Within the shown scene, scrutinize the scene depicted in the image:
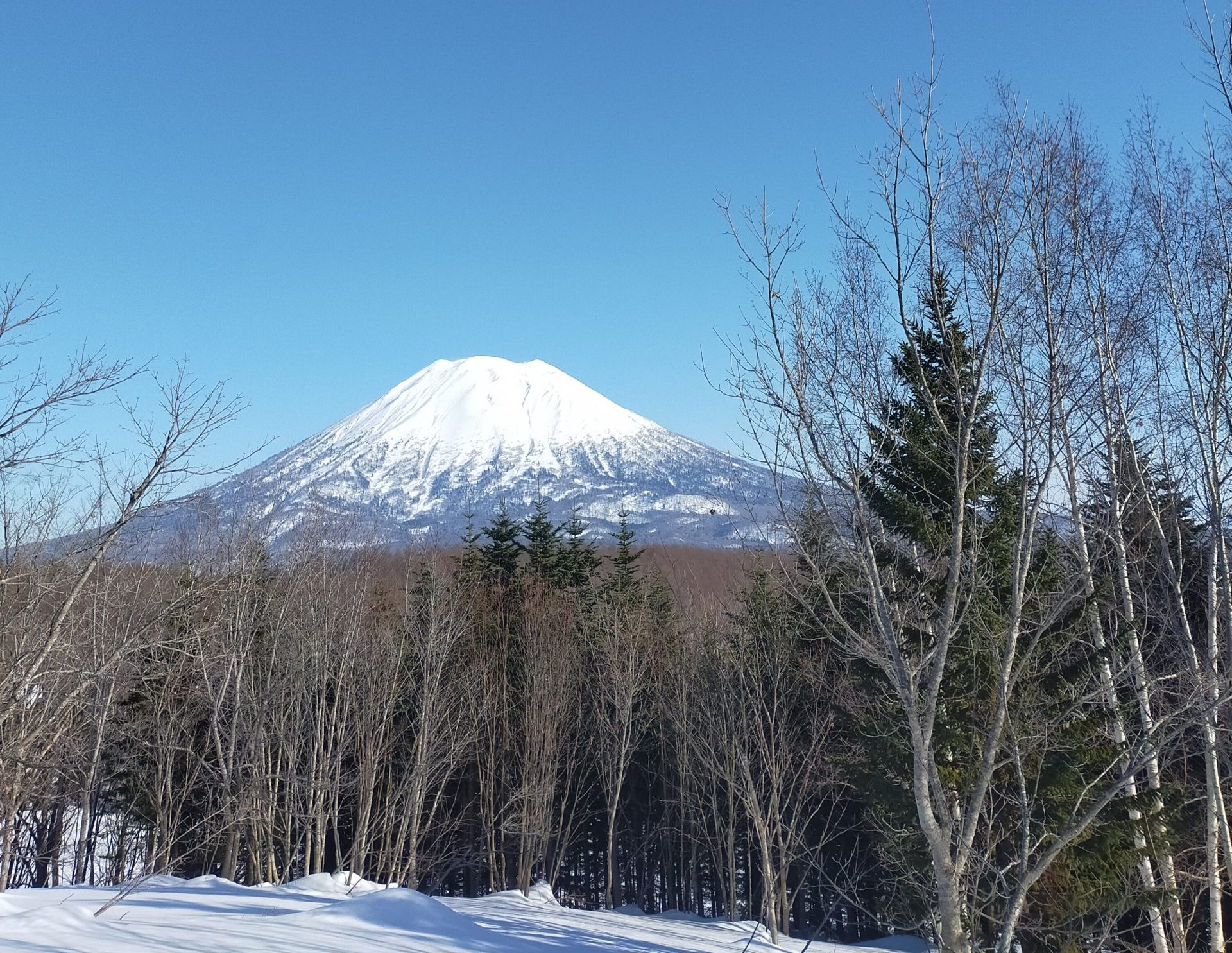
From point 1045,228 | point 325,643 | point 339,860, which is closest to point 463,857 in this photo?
point 339,860

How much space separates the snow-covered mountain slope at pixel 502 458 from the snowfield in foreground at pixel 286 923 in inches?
2619

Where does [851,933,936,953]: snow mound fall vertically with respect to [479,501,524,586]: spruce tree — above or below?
below

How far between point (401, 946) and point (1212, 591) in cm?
827

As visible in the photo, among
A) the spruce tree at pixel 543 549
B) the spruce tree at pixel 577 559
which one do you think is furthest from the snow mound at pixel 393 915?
the spruce tree at pixel 577 559

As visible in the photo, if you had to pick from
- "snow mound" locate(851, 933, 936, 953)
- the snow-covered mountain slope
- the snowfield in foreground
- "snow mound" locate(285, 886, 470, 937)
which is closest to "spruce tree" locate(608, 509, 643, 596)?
"snow mound" locate(851, 933, 936, 953)

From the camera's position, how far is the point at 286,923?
7.55 m

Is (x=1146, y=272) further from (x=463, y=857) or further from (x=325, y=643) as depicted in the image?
(x=463, y=857)

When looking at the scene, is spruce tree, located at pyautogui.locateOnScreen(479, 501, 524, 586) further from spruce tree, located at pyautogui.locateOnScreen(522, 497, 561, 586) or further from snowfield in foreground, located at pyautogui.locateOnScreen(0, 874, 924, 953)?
snowfield in foreground, located at pyautogui.locateOnScreen(0, 874, 924, 953)

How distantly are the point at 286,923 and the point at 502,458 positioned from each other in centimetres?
11999

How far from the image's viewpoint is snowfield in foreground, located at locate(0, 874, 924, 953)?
6.35 metres

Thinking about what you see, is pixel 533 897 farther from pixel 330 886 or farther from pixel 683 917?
pixel 330 886

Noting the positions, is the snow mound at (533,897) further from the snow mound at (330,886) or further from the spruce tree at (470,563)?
the spruce tree at (470,563)

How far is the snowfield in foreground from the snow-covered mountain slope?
218 feet

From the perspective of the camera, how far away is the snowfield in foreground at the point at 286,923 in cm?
635
